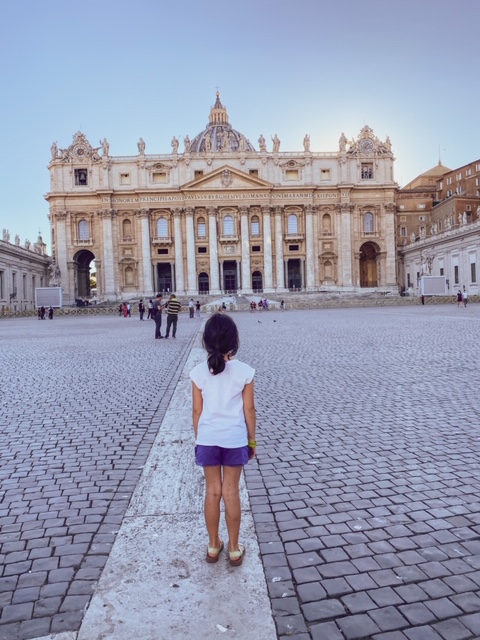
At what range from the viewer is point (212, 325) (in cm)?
275

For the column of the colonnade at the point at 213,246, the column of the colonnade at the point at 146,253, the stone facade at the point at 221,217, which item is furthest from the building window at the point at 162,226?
the column of the colonnade at the point at 213,246

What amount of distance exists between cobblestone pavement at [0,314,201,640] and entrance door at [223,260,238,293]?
53.8m

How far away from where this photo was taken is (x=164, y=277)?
209ft

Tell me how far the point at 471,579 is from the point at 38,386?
7.36m

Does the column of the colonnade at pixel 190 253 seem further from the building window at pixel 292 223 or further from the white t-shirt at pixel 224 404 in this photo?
the white t-shirt at pixel 224 404

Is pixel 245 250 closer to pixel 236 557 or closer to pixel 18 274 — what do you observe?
pixel 18 274

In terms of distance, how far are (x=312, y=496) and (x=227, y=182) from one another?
59.7m

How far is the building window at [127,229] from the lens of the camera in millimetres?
62406

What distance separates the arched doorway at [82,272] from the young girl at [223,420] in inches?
2447

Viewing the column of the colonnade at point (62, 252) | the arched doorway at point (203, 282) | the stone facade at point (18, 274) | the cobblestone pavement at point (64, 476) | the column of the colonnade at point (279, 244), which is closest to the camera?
the cobblestone pavement at point (64, 476)

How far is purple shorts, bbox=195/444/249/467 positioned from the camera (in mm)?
2840

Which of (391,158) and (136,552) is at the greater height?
Result: (391,158)

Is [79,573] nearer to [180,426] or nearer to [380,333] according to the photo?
[180,426]

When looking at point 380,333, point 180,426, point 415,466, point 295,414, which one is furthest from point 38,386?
point 380,333
